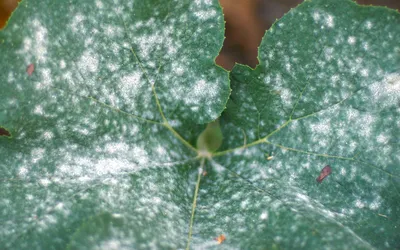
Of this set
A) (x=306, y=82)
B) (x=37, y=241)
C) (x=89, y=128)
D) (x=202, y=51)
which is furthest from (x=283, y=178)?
(x=37, y=241)

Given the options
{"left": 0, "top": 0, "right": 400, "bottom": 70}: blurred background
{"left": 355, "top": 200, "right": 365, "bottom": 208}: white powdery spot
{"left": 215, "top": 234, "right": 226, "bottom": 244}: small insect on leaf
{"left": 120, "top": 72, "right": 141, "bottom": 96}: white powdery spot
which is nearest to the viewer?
{"left": 215, "top": 234, "right": 226, "bottom": 244}: small insect on leaf

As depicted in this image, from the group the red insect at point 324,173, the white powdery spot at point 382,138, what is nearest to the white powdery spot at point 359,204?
the red insect at point 324,173

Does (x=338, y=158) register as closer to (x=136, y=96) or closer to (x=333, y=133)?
(x=333, y=133)

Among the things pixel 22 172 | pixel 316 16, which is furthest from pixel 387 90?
pixel 22 172

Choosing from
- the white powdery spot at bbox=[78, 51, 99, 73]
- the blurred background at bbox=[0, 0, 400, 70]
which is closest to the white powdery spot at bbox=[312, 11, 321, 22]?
the white powdery spot at bbox=[78, 51, 99, 73]

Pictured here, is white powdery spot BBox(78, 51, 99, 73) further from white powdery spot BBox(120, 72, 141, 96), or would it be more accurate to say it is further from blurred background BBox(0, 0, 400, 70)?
blurred background BBox(0, 0, 400, 70)

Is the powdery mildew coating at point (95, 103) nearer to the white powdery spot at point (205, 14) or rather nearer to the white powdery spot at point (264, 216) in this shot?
the white powdery spot at point (205, 14)
